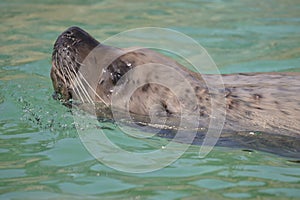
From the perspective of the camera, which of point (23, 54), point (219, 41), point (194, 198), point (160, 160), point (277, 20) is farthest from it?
point (277, 20)

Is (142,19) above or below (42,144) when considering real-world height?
above

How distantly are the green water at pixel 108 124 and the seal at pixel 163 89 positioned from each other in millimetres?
243

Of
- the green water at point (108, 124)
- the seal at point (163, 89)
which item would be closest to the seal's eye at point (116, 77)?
the seal at point (163, 89)

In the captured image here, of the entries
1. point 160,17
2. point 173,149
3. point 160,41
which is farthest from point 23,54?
point 173,149

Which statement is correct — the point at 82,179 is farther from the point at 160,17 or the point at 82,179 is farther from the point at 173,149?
the point at 160,17

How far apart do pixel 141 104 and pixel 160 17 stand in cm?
379

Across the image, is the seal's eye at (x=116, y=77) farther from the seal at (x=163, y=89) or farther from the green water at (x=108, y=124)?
the green water at (x=108, y=124)

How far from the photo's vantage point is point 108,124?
525cm

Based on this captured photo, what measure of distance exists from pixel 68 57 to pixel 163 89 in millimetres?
835

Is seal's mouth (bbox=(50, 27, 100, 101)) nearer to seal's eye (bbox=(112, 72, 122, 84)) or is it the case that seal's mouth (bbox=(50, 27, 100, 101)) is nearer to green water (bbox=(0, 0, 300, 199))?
green water (bbox=(0, 0, 300, 199))

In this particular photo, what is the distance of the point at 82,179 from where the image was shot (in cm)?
434

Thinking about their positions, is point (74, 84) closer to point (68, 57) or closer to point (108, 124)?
point (68, 57)

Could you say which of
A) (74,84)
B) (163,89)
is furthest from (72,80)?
(163,89)

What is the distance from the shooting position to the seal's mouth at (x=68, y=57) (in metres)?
5.44
